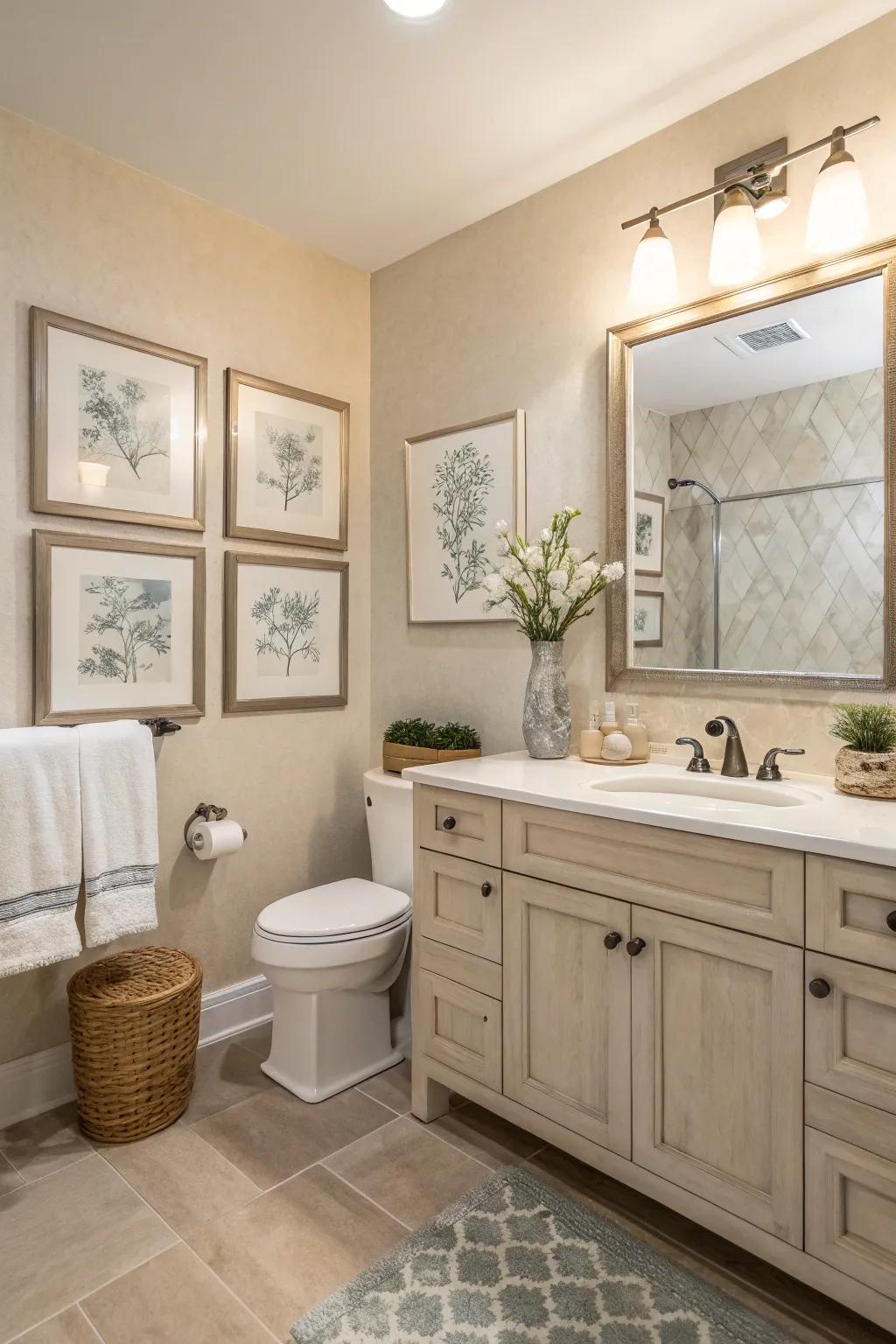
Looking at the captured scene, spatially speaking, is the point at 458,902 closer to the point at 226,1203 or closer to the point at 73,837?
the point at 226,1203

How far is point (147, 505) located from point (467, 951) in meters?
1.48

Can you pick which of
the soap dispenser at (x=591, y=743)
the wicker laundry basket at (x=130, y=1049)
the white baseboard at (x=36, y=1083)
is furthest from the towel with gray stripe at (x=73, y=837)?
the soap dispenser at (x=591, y=743)

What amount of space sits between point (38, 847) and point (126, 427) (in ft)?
3.73

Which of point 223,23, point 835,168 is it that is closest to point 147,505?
point 223,23

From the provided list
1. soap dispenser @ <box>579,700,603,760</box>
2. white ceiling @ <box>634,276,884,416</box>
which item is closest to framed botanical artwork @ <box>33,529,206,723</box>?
soap dispenser @ <box>579,700,603,760</box>

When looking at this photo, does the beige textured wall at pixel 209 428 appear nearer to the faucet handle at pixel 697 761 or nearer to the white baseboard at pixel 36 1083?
the white baseboard at pixel 36 1083

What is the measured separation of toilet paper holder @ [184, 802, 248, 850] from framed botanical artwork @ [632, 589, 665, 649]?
1.31 meters

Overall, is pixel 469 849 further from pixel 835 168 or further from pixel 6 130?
pixel 6 130

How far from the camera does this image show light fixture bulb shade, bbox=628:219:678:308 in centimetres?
190

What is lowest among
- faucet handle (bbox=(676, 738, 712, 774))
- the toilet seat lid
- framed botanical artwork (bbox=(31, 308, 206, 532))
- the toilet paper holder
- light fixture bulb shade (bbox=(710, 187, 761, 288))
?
the toilet seat lid

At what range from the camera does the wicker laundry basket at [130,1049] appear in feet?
6.20

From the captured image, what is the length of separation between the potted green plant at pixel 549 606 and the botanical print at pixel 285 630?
2.52 feet

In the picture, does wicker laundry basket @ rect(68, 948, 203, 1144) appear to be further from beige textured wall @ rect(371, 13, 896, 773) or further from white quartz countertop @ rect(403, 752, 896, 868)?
beige textured wall @ rect(371, 13, 896, 773)

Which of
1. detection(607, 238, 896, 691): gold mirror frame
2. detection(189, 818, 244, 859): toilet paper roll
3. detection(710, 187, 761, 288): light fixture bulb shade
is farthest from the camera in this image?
detection(189, 818, 244, 859): toilet paper roll
